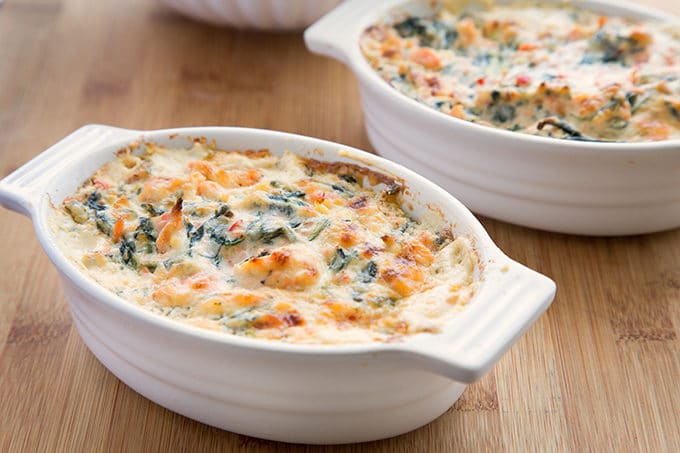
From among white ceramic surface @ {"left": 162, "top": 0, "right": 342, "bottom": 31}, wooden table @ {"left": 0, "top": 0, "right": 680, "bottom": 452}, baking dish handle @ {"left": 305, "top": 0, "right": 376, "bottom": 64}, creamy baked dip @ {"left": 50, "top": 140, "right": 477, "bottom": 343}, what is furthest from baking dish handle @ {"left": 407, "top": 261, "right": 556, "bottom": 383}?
white ceramic surface @ {"left": 162, "top": 0, "right": 342, "bottom": 31}

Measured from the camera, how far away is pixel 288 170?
304 cm

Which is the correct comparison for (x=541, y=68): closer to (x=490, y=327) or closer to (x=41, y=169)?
(x=490, y=327)

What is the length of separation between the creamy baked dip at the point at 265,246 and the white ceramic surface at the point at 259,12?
4.68 ft

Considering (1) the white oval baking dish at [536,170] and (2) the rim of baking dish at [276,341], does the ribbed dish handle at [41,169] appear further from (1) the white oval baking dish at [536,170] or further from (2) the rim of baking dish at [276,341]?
(1) the white oval baking dish at [536,170]

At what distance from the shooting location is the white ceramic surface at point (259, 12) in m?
4.34

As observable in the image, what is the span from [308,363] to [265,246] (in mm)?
531

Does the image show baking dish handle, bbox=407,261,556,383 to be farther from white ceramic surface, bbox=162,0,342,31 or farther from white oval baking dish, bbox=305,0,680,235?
white ceramic surface, bbox=162,0,342,31

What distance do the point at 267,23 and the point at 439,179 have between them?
144 cm

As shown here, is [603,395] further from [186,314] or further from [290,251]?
[186,314]

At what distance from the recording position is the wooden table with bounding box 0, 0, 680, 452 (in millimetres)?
2615

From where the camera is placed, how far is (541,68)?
379 cm

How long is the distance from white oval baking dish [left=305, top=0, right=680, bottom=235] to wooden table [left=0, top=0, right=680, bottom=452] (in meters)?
0.11

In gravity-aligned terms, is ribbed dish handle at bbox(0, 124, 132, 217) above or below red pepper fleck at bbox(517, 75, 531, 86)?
above

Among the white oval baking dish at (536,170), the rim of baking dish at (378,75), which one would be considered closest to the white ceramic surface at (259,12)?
the rim of baking dish at (378,75)
